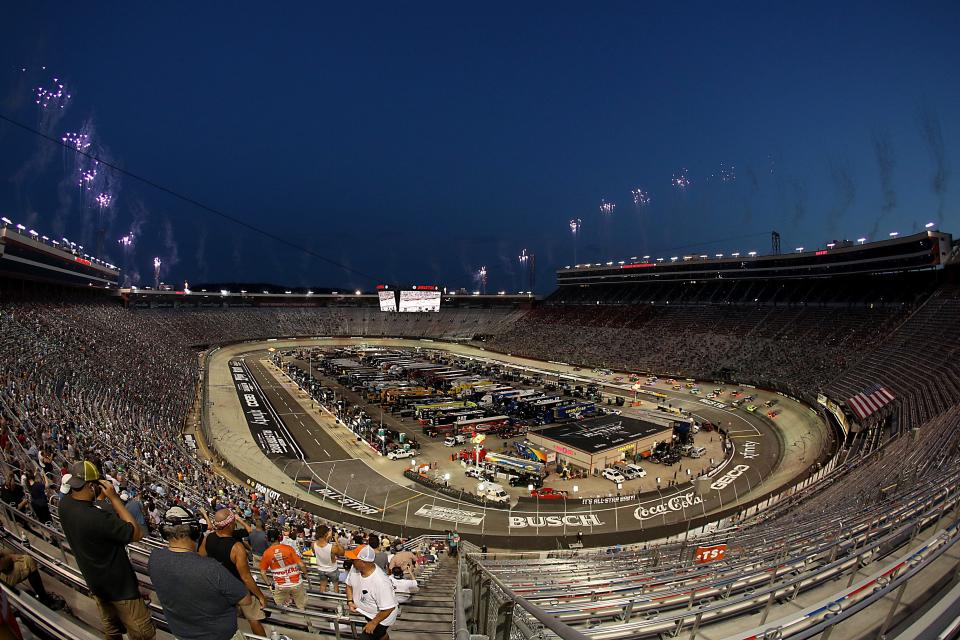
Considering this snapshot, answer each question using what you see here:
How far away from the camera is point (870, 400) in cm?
3136

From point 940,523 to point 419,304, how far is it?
90870 millimetres

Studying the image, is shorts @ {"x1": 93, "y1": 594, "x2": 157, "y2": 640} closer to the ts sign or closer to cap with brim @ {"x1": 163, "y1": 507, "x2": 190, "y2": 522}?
cap with brim @ {"x1": 163, "y1": 507, "x2": 190, "y2": 522}

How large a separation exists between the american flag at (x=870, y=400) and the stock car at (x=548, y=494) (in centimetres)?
2028

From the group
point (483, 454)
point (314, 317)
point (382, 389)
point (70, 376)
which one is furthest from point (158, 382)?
point (314, 317)

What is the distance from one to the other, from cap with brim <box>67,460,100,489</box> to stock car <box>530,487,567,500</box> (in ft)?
77.5

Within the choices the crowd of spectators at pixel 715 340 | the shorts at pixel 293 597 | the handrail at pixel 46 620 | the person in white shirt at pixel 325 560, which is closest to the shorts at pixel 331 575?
the person in white shirt at pixel 325 560

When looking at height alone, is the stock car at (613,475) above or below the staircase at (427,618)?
below

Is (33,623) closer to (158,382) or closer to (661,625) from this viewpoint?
(661,625)

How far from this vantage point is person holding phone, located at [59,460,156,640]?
3.85m

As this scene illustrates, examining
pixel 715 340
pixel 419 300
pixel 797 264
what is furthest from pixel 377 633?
pixel 419 300

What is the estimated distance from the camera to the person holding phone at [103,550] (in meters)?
3.85

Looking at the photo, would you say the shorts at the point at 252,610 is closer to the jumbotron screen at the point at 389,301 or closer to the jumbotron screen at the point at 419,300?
the jumbotron screen at the point at 419,300

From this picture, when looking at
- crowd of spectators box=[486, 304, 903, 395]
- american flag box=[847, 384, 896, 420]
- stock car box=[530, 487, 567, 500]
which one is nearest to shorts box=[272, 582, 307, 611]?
stock car box=[530, 487, 567, 500]

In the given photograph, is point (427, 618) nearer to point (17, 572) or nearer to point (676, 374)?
point (17, 572)
